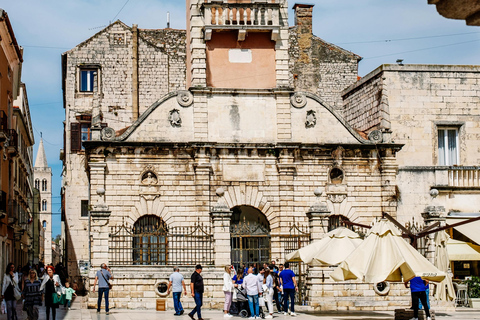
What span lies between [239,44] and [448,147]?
9.02 meters

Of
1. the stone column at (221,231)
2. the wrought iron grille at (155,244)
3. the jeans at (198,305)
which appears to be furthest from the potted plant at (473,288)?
the jeans at (198,305)

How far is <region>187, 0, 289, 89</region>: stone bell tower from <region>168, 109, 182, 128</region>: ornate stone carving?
144 centimetres

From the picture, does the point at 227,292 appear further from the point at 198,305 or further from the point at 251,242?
the point at 251,242

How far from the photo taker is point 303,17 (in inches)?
1510

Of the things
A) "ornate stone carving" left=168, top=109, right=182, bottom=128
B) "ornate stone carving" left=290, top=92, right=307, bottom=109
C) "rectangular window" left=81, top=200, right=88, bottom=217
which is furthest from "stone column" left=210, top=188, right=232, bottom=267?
"rectangular window" left=81, top=200, right=88, bottom=217

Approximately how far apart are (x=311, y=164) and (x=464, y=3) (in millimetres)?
23559

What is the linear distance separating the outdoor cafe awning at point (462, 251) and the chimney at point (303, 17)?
1609cm

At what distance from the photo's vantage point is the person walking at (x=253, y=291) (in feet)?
64.7

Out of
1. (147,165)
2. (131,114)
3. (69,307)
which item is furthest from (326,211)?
(131,114)

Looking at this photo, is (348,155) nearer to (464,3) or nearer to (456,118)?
(456,118)

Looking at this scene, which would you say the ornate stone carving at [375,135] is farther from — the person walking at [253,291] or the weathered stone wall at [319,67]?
the person walking at [253,291]

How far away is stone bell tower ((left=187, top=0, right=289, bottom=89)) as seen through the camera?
28.1m

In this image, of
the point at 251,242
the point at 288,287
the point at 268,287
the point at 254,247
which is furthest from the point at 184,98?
the point at 288,287

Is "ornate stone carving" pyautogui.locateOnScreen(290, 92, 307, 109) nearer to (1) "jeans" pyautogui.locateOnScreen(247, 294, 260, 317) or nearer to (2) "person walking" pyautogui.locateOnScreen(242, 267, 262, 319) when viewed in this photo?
(2) "person walking" pyautogui.locateOnScreen(242, 267, 262, 319)
